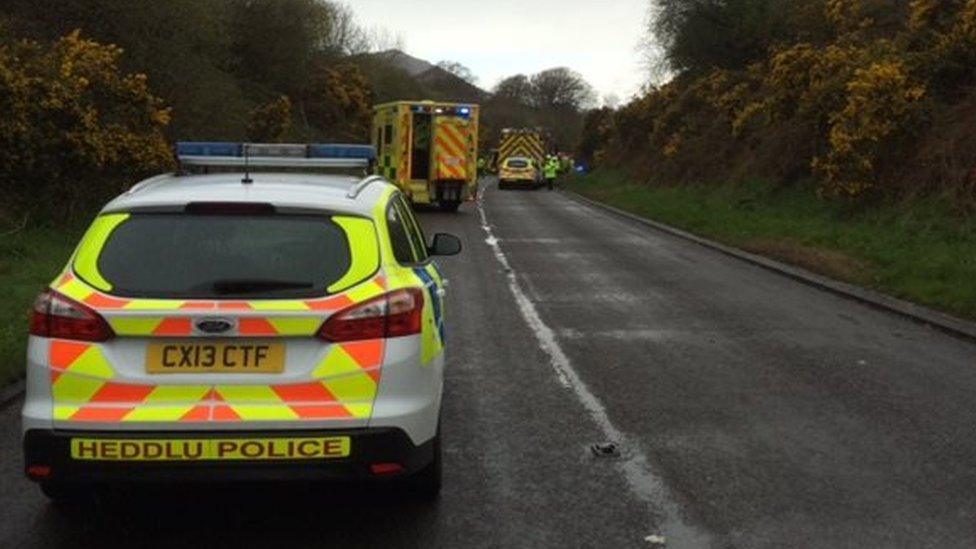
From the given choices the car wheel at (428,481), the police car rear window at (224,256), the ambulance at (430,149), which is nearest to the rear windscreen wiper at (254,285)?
the police car rear window at (224,256)

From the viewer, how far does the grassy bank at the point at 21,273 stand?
8.20 m

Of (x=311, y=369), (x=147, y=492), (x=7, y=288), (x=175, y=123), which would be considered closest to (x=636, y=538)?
(x=311, y=369)

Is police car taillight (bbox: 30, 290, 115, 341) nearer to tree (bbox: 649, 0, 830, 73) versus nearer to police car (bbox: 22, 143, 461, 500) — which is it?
police car (bbox: 22, 143, 461, 500)

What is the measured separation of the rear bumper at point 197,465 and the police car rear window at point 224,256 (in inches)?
23.1

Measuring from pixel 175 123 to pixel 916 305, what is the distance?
57.8 feet

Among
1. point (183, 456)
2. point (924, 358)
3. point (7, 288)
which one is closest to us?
point (183, 456)

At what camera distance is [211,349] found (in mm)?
4352

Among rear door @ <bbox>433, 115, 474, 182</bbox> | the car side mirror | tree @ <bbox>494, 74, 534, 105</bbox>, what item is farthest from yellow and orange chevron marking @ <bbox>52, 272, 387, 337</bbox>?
tree @ <bbox>494, 74, 534, 105</bbox>

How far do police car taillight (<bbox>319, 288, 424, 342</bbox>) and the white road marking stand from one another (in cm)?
155

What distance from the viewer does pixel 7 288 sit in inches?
432

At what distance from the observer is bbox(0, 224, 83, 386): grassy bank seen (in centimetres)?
820

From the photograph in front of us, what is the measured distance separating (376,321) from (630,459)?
219 centimetres

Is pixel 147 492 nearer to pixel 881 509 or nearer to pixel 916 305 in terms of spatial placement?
pixel 881 509

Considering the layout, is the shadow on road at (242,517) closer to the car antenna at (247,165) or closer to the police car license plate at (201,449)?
the police car license plate at (201,449)
